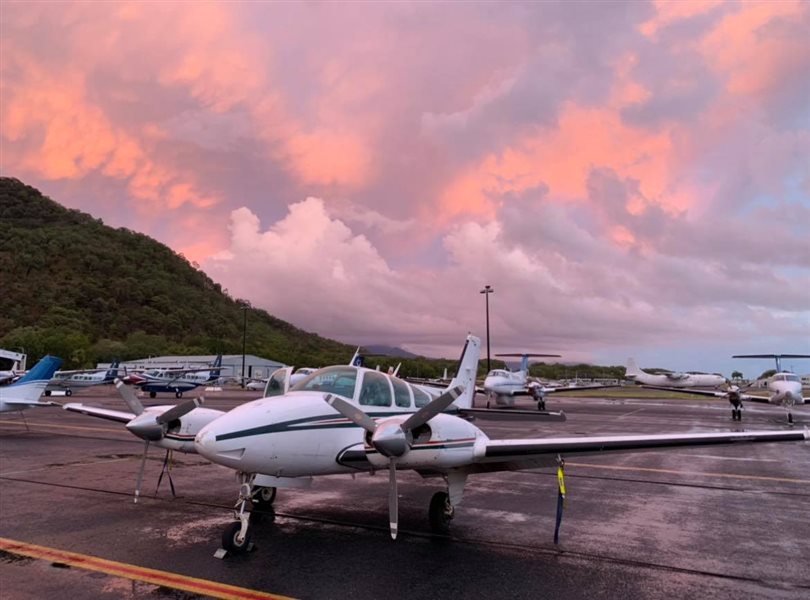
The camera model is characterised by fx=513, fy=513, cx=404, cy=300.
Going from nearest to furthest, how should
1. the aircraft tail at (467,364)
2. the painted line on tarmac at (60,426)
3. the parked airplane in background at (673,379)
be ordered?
the aircraft tail at (467,364), the painted line on tarmac at (60,426), the parked airplane in background at (673,379)

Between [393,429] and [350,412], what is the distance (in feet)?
2.36

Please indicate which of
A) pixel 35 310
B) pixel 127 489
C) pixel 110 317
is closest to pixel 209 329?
pixel 110 317

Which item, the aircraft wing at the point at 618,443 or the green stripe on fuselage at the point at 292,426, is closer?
the green stripe on fuselage at the point at 292,426

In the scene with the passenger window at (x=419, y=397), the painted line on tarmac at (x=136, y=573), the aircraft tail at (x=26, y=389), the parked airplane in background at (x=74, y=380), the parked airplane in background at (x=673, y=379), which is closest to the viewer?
the painted line on tarmac at (x=136, y=573)

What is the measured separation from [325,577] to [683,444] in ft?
18.5

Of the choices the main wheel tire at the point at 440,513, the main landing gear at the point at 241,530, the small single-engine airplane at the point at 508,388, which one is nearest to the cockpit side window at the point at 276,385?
the main landing gear at the point at 241,530

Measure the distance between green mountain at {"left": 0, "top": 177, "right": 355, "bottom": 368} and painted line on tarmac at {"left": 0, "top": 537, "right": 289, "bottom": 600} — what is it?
93.6 m

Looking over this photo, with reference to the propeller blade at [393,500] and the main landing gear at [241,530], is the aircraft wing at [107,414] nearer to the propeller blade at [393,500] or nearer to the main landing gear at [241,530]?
the main landing gear at [241,530]

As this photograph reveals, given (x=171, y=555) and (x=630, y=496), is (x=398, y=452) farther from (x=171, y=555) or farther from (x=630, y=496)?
(x=630, y=496)

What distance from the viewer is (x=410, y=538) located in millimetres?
8461

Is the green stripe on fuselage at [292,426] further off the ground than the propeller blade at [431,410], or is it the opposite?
the propeller blade at [431,410]

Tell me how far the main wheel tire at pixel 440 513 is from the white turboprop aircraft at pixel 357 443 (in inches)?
0.6

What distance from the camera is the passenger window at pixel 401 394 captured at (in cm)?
950

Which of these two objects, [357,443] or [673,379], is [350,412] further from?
[673,379]
